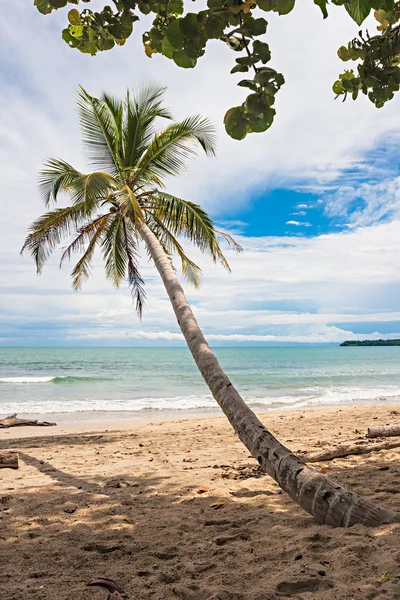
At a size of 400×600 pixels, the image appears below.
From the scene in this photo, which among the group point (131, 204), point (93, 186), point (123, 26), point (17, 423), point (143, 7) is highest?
point (93, 186)

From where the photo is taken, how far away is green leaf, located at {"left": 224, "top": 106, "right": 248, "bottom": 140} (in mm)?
2102

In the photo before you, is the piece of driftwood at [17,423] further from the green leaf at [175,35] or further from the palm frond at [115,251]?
the green leaf at [175,35]

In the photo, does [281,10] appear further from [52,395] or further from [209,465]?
[52,395]

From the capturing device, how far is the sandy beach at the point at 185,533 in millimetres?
2475

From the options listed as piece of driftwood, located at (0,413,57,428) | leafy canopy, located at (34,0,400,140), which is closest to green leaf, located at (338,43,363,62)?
leafy canopy, located at (34,0,400,140)

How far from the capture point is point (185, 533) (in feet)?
11.3

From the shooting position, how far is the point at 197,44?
1.83 metres

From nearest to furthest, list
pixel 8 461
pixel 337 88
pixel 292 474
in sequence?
1. pixel 337 88
2. pixel 292 474
3. pixel 8 461

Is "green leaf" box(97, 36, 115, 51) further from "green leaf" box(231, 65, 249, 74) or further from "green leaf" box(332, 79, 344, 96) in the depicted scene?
"green leaf" box(332, 79, 344, 96)

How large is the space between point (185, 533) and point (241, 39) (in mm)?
3339

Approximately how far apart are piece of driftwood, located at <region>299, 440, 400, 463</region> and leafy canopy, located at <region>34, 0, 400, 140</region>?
13.8 ft

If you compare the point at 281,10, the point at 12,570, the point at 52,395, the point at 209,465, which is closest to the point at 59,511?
the point at 12,570

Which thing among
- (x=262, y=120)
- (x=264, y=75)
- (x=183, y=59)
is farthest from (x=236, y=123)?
(x=183, y=59)

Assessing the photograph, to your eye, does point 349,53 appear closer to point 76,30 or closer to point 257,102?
point 257,102
